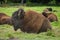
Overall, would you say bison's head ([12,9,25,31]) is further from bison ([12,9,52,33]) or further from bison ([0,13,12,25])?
bison ([0,13,12,25])

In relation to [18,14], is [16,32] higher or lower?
lower

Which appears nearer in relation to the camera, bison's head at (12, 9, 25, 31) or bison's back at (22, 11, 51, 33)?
bison's head at (12, 9, 25, 31)

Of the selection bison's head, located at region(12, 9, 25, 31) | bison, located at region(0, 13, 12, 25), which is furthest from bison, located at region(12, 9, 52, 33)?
bison, located at region(0, 13, 12, 25)

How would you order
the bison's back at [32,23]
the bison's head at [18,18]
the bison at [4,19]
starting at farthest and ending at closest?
the bison at [4,19]
the bison's back at [32,23]
the bison's head at [18,18]

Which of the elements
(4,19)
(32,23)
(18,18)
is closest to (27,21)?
(32,23)

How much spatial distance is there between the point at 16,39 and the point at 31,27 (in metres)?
1.60

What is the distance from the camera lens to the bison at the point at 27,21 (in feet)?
28.1

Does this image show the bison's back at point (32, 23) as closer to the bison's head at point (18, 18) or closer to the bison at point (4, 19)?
the bison's head at point (18, 18)

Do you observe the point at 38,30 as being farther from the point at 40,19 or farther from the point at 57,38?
the point at 57,38

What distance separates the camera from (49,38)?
25.2 ft

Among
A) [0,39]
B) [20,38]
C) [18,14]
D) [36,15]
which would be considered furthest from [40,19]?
[0,39]

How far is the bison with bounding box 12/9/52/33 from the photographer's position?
28.1 ft

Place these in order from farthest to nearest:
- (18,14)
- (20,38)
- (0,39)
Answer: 1. (18,14)
2. (20,38)
3. (0,39)

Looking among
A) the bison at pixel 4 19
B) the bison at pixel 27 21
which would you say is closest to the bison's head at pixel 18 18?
the bison at pixel 27 21
